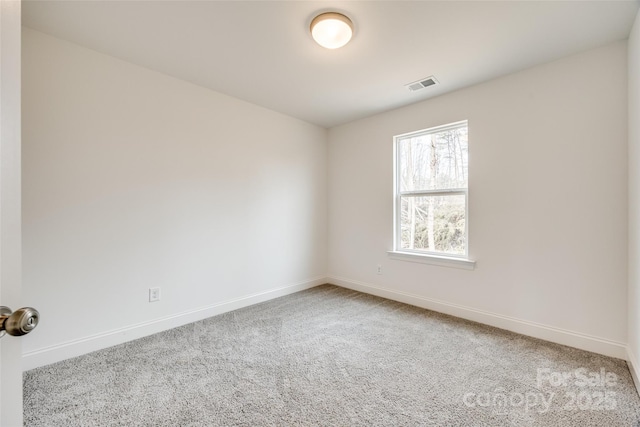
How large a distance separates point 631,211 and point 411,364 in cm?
193

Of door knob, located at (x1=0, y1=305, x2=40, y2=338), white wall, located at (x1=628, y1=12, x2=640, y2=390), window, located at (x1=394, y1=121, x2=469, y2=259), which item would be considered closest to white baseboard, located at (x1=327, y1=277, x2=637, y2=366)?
white wall, located at (x1=628, y1=12, x2=640, y2=390)

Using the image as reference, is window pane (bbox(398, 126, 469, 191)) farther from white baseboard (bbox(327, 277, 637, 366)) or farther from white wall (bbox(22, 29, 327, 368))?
white wall (bbox(22, 29, 327, 368))

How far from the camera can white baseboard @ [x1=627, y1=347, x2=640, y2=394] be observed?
1.79 metres

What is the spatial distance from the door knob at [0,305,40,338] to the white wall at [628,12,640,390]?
2979 mm

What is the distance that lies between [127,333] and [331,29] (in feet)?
9.63

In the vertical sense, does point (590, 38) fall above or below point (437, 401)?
above

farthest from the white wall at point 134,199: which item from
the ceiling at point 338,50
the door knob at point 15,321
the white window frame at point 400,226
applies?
the door knob at point 15,321

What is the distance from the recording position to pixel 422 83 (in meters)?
2.83

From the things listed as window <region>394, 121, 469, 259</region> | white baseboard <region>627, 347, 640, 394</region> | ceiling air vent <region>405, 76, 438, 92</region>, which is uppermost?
ceiling air vent <region>405, 76, 438, 92</region>

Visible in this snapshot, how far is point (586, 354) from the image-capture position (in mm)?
2182

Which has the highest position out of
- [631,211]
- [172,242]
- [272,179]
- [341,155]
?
[341,155]

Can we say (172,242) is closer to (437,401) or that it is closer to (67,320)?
(67,320)

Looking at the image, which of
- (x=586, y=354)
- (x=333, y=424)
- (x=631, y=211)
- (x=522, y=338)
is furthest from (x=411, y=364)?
(x=631, y=211)

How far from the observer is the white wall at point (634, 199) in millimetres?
1840
